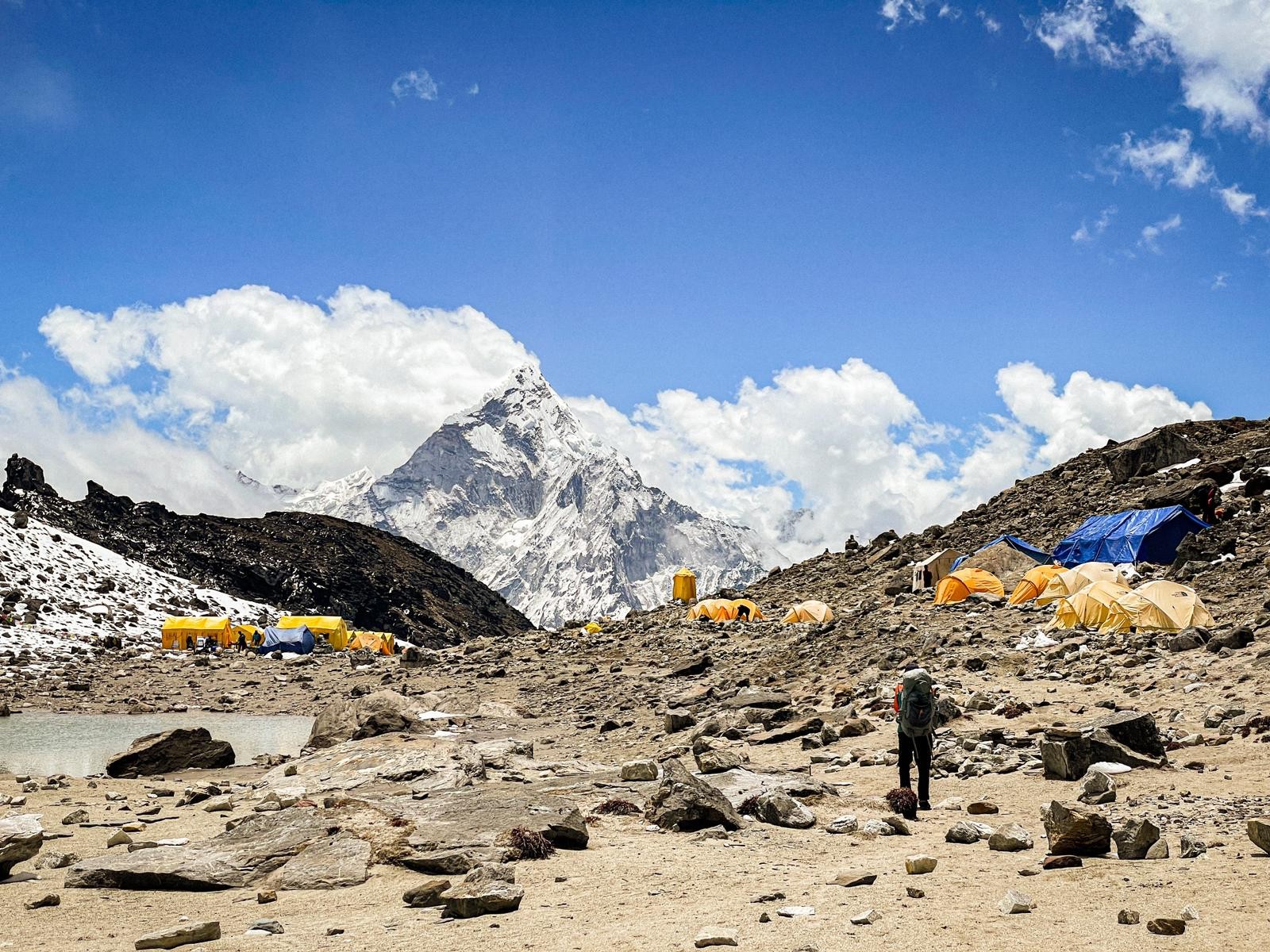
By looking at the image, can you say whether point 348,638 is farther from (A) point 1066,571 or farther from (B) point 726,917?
(B) point 726,917

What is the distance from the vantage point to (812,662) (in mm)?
25859

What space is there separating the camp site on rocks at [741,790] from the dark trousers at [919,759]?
0.98 ft

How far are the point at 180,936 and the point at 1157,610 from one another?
21.8 metres

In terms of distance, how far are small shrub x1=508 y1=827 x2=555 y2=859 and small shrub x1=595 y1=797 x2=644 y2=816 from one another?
1.81 metres

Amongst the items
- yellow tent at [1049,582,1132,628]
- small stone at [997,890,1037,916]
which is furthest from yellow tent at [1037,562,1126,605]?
small stone at [997,890,1037,916]

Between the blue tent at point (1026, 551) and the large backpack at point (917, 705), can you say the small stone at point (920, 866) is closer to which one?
the large backpack at point (917, 705)

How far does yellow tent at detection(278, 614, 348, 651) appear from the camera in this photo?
62250mm

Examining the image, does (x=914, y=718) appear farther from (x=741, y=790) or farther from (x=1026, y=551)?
(x=1026, y=551)

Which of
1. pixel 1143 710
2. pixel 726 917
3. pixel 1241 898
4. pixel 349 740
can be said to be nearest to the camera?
pixel 1241 898

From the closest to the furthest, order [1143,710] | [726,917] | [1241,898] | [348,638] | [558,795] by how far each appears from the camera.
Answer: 1. [1241,898]
2. [726,917]
3. [558,795]
4. [1143,710]
5. [348,638]

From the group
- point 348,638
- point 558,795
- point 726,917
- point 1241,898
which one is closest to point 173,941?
point 726,917

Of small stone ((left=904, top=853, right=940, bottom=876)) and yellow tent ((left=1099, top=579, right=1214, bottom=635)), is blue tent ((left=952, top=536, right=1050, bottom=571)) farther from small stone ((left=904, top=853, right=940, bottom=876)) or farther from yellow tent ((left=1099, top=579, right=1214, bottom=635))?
small stone ((left=904, top=853, right=940, bottom=876))

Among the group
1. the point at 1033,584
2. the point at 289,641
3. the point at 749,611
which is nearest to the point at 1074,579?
the point at 1033,584

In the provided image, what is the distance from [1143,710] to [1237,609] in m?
8.78
